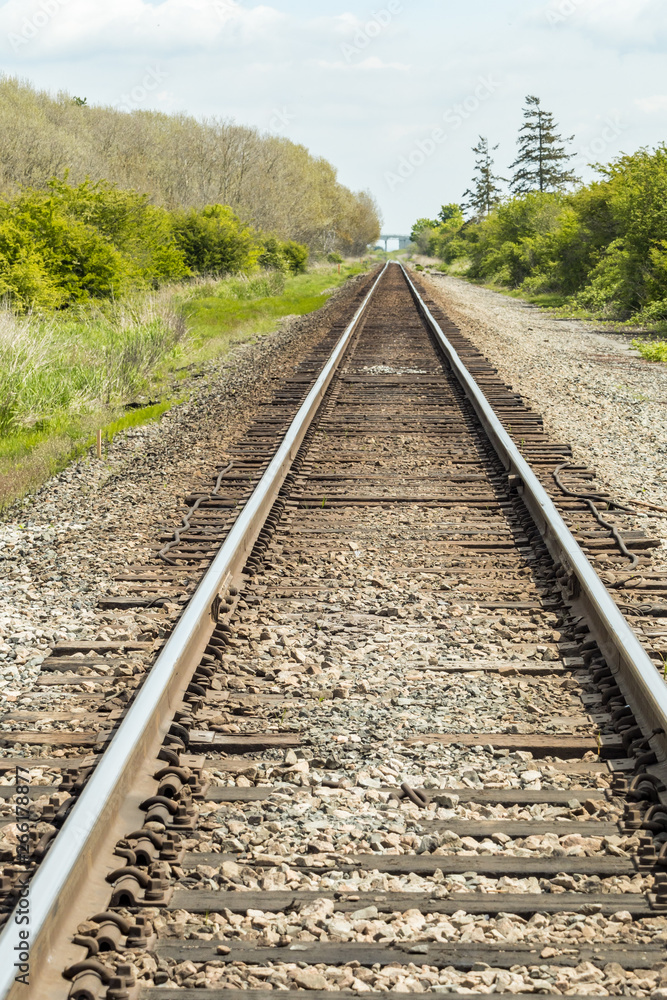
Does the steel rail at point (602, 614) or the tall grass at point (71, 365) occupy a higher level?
the tall grass at point (71, 365)

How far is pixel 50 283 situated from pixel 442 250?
86708 mm

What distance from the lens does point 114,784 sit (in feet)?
9.00


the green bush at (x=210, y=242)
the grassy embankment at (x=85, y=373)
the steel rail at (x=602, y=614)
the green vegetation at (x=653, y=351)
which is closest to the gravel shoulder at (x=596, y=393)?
the green vegetation at (x=653, y=351)

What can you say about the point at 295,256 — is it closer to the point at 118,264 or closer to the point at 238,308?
the point at 238,308

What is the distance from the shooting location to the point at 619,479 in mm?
7145

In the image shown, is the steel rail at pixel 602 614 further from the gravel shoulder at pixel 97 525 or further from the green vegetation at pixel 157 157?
the green vegetation at pixel 157 157

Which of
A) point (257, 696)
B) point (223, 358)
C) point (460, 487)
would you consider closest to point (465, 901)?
point (257, 696)

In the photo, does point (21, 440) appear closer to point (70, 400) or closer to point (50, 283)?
point (70, 400)

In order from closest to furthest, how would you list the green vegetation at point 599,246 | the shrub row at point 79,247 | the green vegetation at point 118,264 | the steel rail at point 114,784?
the steel rail at point 114,784, the green vegetation at point 118,264, the shrub row at point 79,247, the green vegetation at point 599,246

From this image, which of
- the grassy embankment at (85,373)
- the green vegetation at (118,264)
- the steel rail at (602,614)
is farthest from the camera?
the green vegetation at (118,264)

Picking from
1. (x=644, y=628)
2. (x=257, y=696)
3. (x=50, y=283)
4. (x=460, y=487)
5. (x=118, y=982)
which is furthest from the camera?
(x=50, y=283)

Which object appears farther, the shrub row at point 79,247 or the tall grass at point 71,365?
the shrub row at point 79,247

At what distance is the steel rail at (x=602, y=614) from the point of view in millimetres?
3248

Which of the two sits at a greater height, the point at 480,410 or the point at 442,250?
the point at 442,250
